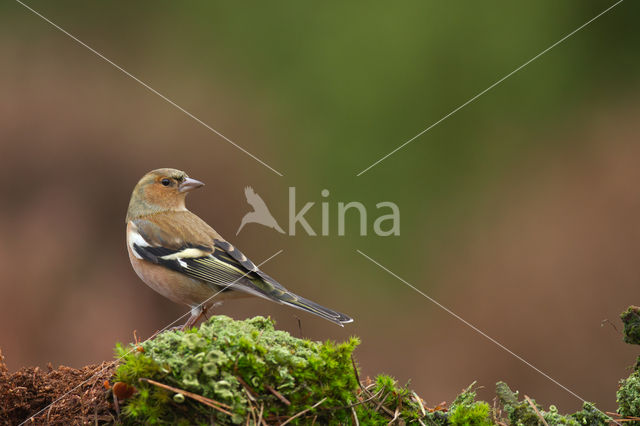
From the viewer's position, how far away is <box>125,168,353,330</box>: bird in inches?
222

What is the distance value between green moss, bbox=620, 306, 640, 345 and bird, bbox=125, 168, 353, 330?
1.83 meters

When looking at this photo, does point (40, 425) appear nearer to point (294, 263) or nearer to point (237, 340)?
point (237, 340)

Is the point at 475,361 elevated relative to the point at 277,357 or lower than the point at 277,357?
lower

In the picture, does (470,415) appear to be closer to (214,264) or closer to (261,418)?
(261,418)

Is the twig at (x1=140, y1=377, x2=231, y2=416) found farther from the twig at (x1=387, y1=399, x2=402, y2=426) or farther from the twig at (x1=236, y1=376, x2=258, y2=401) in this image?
the twig at (x1=387, y1=399, x2=402, y2=426)

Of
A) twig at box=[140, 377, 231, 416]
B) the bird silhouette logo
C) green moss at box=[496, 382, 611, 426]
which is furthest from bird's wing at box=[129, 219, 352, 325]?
the bird silhouette logo

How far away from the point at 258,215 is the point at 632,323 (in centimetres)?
642

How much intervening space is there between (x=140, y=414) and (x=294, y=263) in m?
6.52

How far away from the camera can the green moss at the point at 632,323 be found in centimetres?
451

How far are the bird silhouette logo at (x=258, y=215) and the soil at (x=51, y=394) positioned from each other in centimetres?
600

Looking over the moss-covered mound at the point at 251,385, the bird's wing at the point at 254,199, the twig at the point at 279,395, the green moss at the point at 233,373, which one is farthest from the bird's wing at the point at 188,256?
the bird's wing at the point at 254,199

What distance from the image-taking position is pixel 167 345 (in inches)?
146

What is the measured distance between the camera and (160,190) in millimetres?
6285

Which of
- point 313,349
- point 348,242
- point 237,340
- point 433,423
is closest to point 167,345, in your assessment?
point 237,340
